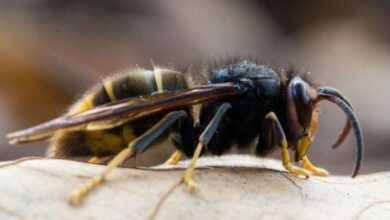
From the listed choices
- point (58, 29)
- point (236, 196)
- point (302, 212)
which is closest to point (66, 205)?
point (236, 196)

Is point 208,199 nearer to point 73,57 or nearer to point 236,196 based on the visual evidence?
point 236,196

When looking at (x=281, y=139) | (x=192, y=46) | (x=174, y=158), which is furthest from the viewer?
(x=192, y=46)

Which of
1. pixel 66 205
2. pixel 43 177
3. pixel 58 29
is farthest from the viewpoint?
pixel 58 29

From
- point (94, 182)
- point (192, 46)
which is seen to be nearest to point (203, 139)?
point (94, 182)

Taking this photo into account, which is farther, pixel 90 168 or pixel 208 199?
pixel 90 168

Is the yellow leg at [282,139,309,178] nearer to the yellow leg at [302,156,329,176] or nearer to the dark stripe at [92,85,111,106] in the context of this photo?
the yellow leg at [302,156,329,176]

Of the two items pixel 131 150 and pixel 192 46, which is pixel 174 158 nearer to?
pixel 131 150
